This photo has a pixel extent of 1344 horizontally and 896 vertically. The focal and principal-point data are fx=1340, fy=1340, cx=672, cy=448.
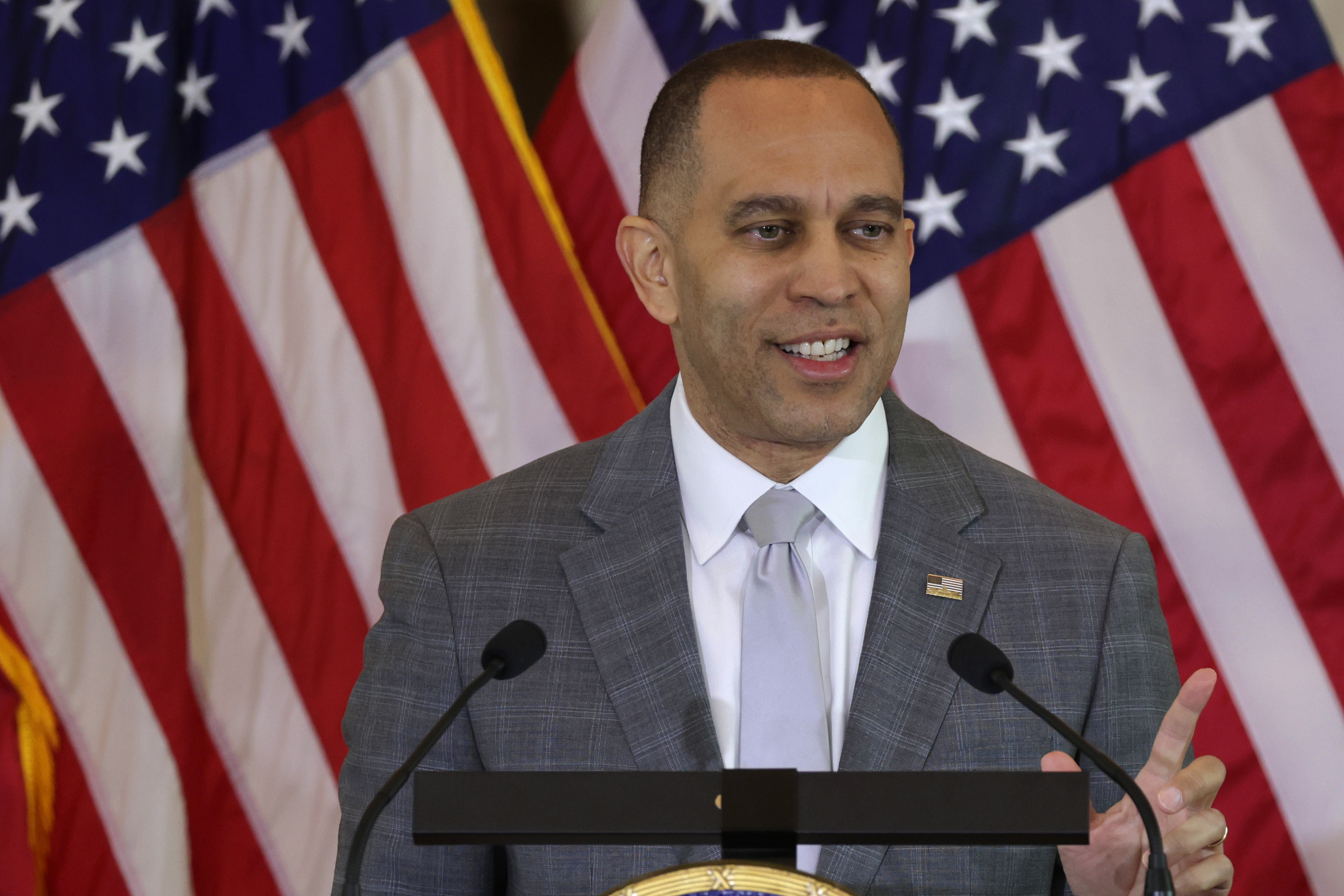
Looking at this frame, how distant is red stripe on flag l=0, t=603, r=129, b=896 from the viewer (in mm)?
2756

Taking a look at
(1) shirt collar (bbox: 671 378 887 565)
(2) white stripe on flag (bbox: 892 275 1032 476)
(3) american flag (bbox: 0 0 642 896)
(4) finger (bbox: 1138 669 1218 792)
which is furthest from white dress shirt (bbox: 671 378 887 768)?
(3) american flag (bbox: 0 0 642 896)

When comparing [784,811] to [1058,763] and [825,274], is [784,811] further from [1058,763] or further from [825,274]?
[825,274]

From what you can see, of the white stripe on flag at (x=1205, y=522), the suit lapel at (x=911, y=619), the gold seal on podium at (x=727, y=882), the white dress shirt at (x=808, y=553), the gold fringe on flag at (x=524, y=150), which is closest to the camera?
the gold seal on podium at (x=727, y=882)

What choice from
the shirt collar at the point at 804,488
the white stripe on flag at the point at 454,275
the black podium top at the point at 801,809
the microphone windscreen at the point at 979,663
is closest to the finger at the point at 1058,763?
the microphone windscreen at the point at 979,663

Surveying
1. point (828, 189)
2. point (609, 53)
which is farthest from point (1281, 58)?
point (828, 189)

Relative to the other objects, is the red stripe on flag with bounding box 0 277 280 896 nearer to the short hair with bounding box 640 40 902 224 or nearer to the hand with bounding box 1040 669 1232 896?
the short hair with bounding box 640 40 902 224

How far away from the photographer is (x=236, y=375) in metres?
2.83

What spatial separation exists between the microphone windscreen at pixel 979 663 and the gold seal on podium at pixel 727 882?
27cm

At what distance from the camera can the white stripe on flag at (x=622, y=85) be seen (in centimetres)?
284

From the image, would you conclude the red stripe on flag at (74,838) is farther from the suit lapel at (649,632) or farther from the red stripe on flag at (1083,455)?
the red stripe on flag at (1083,455)

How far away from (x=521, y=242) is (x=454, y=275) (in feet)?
0.52

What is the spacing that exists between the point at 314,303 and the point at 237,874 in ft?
3.97

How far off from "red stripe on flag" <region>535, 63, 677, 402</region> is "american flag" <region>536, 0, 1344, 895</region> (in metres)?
0.38

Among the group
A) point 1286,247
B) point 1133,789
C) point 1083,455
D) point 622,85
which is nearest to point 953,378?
point 1083,455
